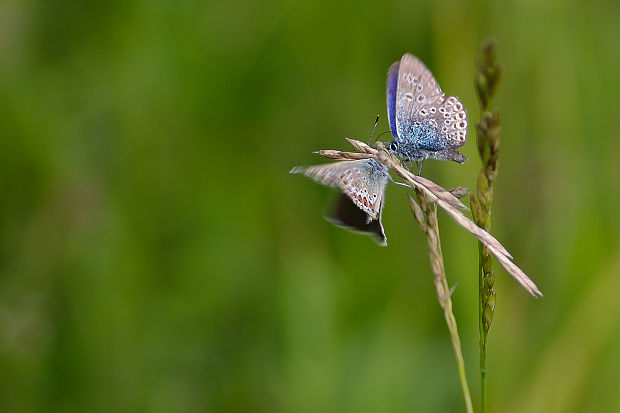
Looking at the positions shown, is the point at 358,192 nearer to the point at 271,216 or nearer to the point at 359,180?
the point at 359,180

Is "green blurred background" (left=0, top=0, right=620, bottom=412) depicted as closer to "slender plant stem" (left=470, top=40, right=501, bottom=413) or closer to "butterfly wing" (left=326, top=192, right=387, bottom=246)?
"butterfly wing" (left=326, top=192, right=387, bottom=246)

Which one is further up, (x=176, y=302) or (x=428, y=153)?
(x=428, y=153)

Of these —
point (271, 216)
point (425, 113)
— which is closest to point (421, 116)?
point (425, 113)

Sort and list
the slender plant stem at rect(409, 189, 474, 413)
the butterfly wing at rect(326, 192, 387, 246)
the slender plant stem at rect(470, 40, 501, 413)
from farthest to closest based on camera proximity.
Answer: the butterfly wing at rect(326, 192, 387, 246), the slender plant stem at rect(409, 189, 474, 413), the slender plant stem at rect(470, 40, 501, 413)

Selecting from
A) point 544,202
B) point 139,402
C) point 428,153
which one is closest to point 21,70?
point 139,402

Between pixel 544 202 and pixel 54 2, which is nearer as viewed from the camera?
pixel 544 202

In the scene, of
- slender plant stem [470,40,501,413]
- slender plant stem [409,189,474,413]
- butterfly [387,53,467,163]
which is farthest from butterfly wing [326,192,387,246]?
slender plant stem [470,40,501,413]

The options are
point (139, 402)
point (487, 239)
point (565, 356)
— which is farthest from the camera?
point (139, 402)

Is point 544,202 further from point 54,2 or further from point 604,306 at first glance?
point 54,2
